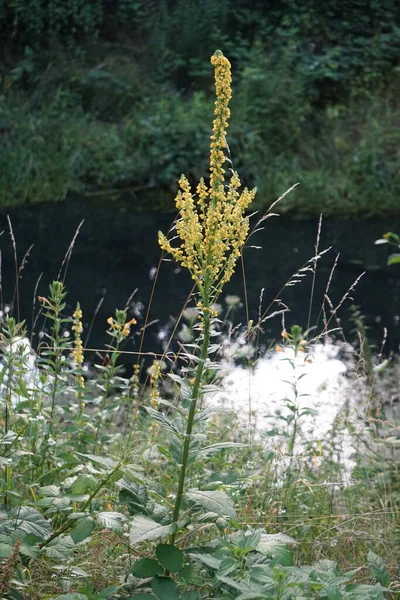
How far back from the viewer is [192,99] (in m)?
8.09

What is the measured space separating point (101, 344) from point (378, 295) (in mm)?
1972

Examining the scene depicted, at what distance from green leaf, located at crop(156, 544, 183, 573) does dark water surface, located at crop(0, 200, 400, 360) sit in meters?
2.67

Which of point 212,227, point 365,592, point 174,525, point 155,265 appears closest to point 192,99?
point 155,265

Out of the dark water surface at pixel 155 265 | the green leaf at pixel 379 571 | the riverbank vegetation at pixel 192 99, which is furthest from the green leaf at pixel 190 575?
the riverbank vegetation at pixel 192 99

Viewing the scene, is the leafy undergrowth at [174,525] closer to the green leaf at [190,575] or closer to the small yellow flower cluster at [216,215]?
the green leaf at [190,575]

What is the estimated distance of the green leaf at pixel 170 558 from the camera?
1531 millimetres

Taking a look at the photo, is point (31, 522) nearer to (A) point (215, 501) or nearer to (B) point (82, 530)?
(B) point (82, 530)

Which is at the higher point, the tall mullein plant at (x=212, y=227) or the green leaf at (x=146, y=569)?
the tall mullein plant at (x=212, y=227)

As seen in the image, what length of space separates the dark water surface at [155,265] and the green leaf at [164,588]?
2.68 meters

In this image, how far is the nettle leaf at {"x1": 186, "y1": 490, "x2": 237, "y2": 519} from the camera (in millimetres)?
1519

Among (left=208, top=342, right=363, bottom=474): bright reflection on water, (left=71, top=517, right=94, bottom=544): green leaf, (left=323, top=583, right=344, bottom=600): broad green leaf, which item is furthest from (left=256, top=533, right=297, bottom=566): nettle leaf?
(left=208, top=342, right=363, bottom=474): bright reflection on water

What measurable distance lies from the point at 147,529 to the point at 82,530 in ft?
0.48

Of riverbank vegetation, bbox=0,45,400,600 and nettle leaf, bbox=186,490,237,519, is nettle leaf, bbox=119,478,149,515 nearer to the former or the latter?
riverbank vegetation, bbox=0,45,400,600

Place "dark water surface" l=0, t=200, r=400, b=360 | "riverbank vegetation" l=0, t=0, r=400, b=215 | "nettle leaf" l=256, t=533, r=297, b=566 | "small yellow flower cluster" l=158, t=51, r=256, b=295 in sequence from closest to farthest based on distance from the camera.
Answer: "nettle leaf" l=256, t=533, r=297, b=566 → "small yellow flower cluster" l=158, t=51, r=256, b=295 → "dark water surface" l=0, t=200, r=400, b=360 → "riverbank vegetation" l=0, t=0, r=400, b=215
